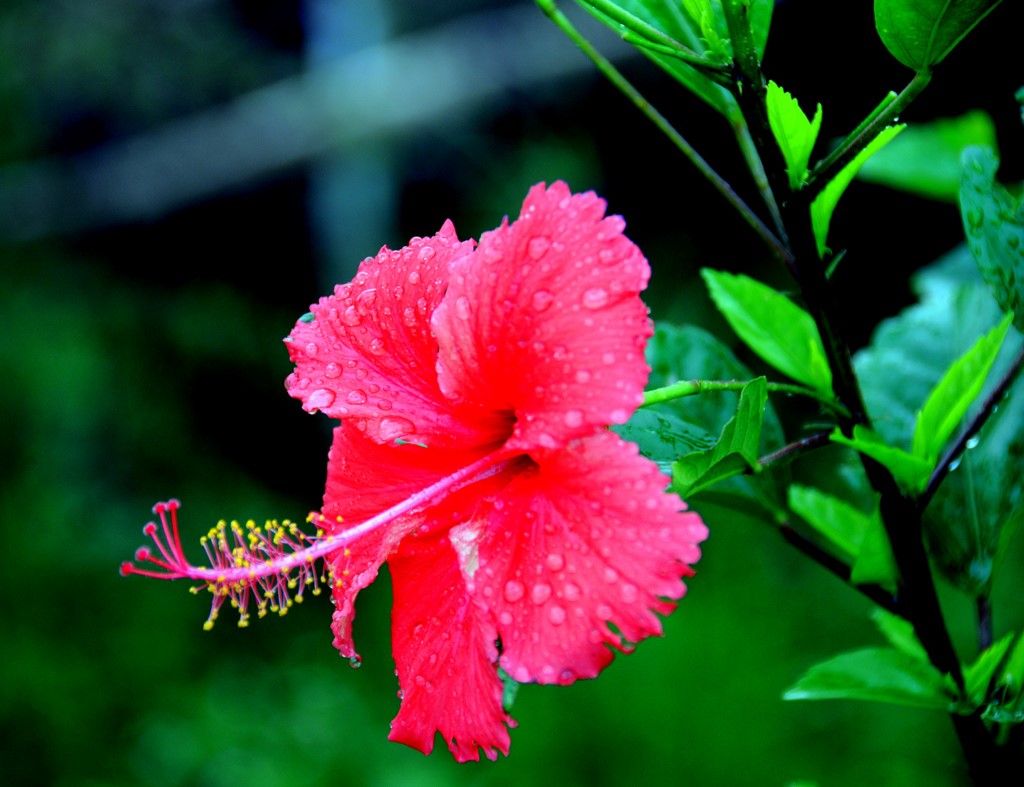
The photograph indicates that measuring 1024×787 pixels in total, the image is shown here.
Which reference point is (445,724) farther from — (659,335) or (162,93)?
(162,93)

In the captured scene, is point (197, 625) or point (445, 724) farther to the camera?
point (197, 625)

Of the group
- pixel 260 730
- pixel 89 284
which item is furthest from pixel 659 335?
pixel 89 284

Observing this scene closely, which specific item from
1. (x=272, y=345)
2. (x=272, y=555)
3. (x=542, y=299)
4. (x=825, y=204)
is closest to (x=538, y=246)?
(x=542, y=299)

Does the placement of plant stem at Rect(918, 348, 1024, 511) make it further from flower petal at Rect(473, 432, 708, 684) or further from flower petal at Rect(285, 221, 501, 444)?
flower petal at Rect(285, 221, 501, 444)

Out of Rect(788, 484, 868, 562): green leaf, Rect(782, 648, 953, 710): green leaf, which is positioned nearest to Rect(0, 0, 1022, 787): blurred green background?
Rect(788, 484, 868, 562): green leaf

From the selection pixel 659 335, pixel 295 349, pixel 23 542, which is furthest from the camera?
pixel 23 542

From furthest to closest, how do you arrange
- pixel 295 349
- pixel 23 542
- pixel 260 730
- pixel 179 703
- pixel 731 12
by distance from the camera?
pixel 23 542, pixel 179 703, pixel 260 730, pixel 295 349, pixel 731 12

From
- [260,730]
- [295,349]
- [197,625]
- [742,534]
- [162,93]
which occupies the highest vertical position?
[295,349]

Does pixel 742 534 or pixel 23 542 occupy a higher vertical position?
pixel 742 534
